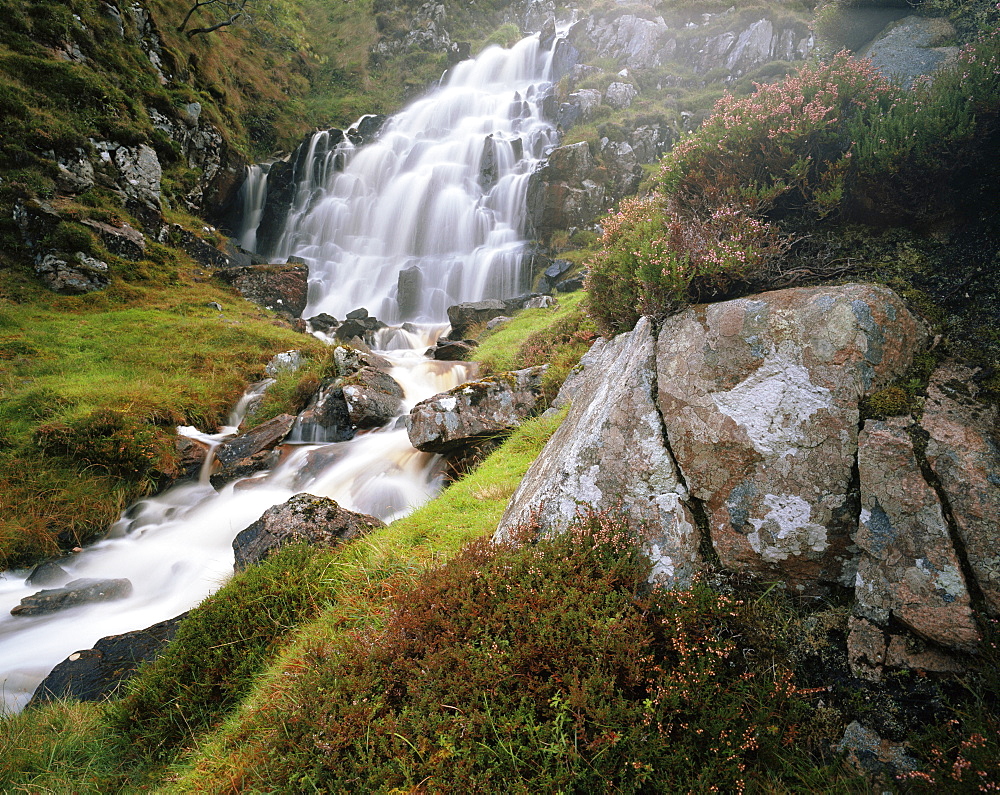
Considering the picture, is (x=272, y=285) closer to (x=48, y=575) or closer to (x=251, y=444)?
(x=251, y=444)

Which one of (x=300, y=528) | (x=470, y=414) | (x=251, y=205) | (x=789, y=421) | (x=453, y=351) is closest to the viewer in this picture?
(x=789, y=421)

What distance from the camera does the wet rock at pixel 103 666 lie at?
16.0 ft

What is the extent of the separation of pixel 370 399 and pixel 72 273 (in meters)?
11.6

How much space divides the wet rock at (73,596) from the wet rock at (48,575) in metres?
0.24

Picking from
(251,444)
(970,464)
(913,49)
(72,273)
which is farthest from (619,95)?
(970,464)

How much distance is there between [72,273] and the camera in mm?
13883

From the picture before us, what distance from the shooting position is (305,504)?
19.5 ft

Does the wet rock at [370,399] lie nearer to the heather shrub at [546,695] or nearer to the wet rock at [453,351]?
the wet rock at [453,351]

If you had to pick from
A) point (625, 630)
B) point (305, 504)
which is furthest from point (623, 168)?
point (625, 630)

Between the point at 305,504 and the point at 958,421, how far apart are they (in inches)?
254

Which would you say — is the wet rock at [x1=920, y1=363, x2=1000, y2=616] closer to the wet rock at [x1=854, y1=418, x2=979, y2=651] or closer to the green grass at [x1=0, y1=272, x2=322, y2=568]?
the wet rock at [x1=854, y1=418, x2=979, y2=651]

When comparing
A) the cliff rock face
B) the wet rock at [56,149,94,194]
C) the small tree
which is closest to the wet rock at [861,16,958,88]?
the cliff rock face

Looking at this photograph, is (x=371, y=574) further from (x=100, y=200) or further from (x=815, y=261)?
(x=100, y=200)

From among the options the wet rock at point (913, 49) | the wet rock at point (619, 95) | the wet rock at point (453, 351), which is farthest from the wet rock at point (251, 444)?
the wet rock at point (619, 95)
